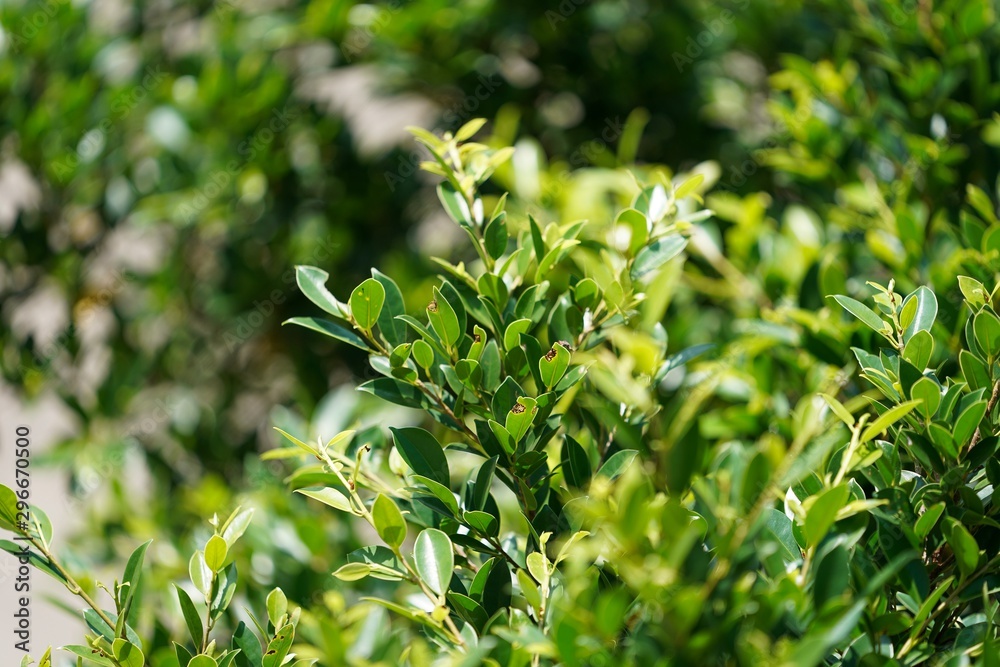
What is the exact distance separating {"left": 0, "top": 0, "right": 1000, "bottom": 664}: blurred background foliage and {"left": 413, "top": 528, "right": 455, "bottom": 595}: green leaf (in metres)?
0.46

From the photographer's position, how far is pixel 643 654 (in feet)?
1.64

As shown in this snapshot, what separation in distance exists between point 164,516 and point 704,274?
1102 mm

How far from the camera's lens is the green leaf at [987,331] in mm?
671

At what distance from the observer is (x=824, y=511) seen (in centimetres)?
55

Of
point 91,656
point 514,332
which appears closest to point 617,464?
point 514,332

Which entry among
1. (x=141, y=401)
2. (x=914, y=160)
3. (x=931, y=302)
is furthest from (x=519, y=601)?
(x=141, y=401)

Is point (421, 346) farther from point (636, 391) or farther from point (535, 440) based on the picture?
point (636, 391)

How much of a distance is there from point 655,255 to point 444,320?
0.24 metres

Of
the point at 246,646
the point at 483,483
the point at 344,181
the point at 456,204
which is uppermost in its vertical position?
the point at 456,204

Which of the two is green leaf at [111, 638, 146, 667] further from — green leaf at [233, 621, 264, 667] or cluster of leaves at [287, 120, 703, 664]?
cluster of leaves at [287, 120, 703, 664]

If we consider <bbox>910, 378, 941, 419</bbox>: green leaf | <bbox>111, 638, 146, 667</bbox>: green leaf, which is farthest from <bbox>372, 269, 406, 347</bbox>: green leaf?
<bbox>910, 378, 941, 419</bbox>: green leaf

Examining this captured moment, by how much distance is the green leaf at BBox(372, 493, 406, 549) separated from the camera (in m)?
0.64

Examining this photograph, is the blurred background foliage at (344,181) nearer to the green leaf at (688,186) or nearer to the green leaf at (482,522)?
the green leaf at (688,186)

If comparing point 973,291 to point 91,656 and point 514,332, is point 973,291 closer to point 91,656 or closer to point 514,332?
point 514,332
